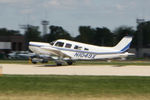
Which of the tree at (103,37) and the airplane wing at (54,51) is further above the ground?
the airplane wing at (54,51)

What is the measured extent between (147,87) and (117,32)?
279ft

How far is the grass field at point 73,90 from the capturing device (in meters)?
14.1

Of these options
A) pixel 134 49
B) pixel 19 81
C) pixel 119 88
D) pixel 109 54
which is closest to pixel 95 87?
pixel 119 88

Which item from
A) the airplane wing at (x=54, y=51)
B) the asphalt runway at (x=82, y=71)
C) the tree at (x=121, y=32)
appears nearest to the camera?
the asphalt runway at (x=82, y=71)

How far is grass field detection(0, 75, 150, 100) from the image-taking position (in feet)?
46.4

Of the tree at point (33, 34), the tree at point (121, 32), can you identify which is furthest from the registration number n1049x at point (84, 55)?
the tree at point (33, 34)

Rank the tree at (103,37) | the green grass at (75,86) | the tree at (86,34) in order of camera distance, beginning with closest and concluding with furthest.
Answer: the green grass at (75,86) → the tree at (103,37) → the tree at (86,34)

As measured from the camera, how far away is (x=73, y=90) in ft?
51.3

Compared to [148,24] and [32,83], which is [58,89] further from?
[148,24]

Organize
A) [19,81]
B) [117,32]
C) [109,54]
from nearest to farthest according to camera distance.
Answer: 1. [19,81]
2. [109,54]
3. [117,32]

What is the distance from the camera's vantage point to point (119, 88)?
16281 millimetres

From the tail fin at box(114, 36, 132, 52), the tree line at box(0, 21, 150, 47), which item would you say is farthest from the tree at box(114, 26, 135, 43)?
the tail fin at box(114, 36, 132, 52)

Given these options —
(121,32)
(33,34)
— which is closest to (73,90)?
(121,32)

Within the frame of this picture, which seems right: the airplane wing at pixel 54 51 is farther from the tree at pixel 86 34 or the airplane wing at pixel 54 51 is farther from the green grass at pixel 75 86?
the tree at pixel 86 34
